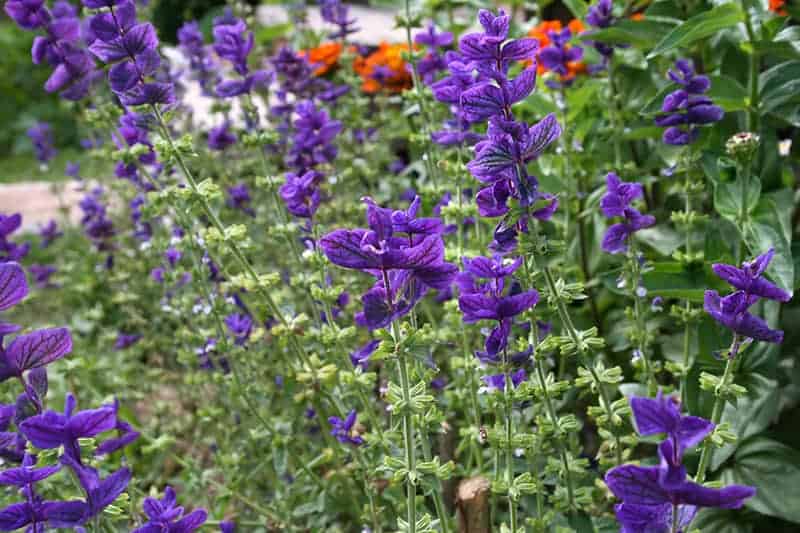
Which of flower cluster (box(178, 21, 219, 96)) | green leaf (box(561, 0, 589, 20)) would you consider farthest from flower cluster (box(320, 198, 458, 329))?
flower cluster (box(178, 21, 219, 96))

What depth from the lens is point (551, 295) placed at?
56.9 inches

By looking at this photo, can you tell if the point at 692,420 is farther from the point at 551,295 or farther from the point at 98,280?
the point at 98,280

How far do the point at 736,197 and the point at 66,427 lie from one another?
1.56 meters

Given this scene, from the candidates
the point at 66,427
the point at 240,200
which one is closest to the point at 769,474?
the point at 66,427

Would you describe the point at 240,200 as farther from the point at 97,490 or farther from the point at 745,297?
the point at 745,297

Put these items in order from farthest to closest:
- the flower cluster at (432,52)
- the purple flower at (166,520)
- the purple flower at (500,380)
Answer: the flower cluster at (432,52), the purple flower at (500,380), the purple flower at (166,520)

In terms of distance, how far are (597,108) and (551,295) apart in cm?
152

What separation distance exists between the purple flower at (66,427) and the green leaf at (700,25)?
1.39 metres

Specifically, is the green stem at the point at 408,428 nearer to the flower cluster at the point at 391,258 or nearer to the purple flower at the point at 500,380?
the flower cluster at the point at 391,258

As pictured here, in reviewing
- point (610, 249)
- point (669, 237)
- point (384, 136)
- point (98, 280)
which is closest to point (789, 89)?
point (669, 237)

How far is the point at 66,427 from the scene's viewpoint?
115cm

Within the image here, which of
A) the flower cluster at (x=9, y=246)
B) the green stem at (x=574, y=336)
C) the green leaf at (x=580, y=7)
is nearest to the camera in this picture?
the green stem at (x=574, y=336)

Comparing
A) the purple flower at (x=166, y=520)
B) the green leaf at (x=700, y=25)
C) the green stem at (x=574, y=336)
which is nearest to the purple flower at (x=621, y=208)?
the green stem at (x=574, y=336)

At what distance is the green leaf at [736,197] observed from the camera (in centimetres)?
191
